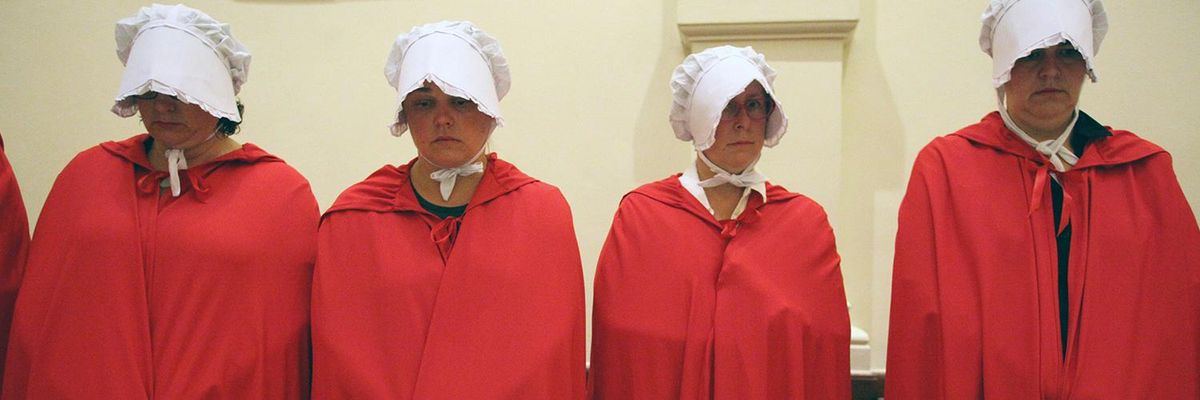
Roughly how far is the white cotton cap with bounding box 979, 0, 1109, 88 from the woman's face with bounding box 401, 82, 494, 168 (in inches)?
55.5

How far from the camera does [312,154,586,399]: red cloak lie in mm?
2043

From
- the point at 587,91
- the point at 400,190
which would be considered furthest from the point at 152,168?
the point at 587,91

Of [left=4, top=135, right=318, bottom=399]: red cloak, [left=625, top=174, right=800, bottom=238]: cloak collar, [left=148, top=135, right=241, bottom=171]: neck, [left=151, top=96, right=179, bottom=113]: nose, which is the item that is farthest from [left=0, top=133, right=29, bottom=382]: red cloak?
[left=625, top=174, right=800, bottom=238]: cloak collar

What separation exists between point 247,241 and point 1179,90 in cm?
344

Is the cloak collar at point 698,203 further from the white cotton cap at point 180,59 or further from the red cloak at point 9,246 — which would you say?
the red cloak at point 9,246

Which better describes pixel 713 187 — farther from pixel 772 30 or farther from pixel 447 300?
pixel 772 30

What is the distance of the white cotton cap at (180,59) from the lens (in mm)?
2158

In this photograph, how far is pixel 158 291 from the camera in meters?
2.16

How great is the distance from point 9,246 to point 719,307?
2002 millimetres

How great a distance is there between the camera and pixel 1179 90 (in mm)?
3301

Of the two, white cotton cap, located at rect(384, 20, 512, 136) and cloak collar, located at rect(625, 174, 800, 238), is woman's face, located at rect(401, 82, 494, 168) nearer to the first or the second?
white cotton cap, located at rect(384, 20, 512, 136)

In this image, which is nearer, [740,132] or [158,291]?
[158,291]

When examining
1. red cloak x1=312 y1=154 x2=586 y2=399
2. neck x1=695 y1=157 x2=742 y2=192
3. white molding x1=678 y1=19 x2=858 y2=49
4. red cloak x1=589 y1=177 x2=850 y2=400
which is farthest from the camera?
white molding x1=678 y1=19 x2=858 y2=49

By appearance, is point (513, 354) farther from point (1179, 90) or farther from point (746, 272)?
point (1179, 90)
